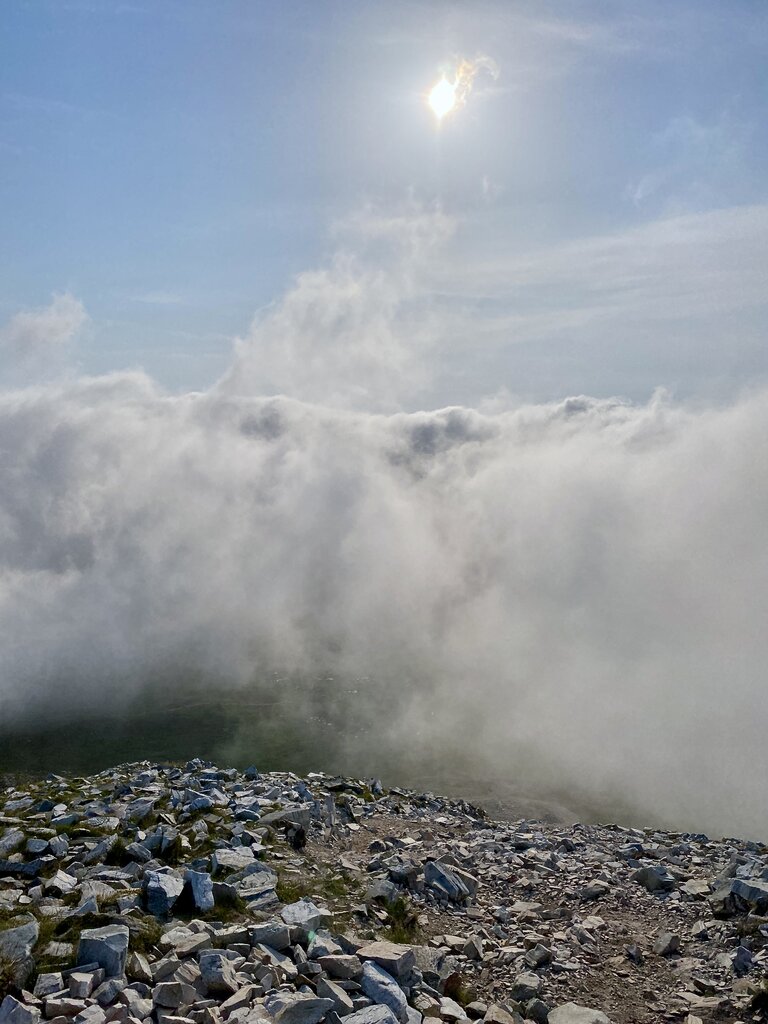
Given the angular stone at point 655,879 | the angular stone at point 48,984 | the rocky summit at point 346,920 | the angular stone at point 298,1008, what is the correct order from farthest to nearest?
1. the angular stone at point 655,879
2. the rocky summit at point 346,920
3. the angular stone at point 48,984
4. the angular stone at point 298,1008

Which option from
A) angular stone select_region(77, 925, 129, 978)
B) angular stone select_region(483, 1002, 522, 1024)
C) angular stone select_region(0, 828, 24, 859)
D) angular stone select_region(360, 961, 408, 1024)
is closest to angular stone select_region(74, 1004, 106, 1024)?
angular stone select_region(77, 925, 129, 978)

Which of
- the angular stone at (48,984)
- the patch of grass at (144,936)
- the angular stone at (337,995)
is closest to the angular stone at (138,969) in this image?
the patch of grass at (144,936)

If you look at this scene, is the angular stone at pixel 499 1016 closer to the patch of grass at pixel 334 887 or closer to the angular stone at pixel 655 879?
the patch of grass at pixel 334 887

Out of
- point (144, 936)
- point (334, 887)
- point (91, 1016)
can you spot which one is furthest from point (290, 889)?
point (91, 1016)

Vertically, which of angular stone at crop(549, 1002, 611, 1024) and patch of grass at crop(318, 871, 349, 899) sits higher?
patch of grass at crop(318, 871, 349, 899)

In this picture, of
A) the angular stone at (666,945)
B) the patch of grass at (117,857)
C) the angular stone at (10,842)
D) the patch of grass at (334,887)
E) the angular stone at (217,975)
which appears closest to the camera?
the angular stone at (217,975)

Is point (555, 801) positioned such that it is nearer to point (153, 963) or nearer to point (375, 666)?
point (153, 963)

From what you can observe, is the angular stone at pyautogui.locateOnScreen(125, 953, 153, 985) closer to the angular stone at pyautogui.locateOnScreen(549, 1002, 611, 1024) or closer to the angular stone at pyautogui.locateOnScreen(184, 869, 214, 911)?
the angular stone at pyautogui.locateOnScreen(184, 869, 214, 911)
